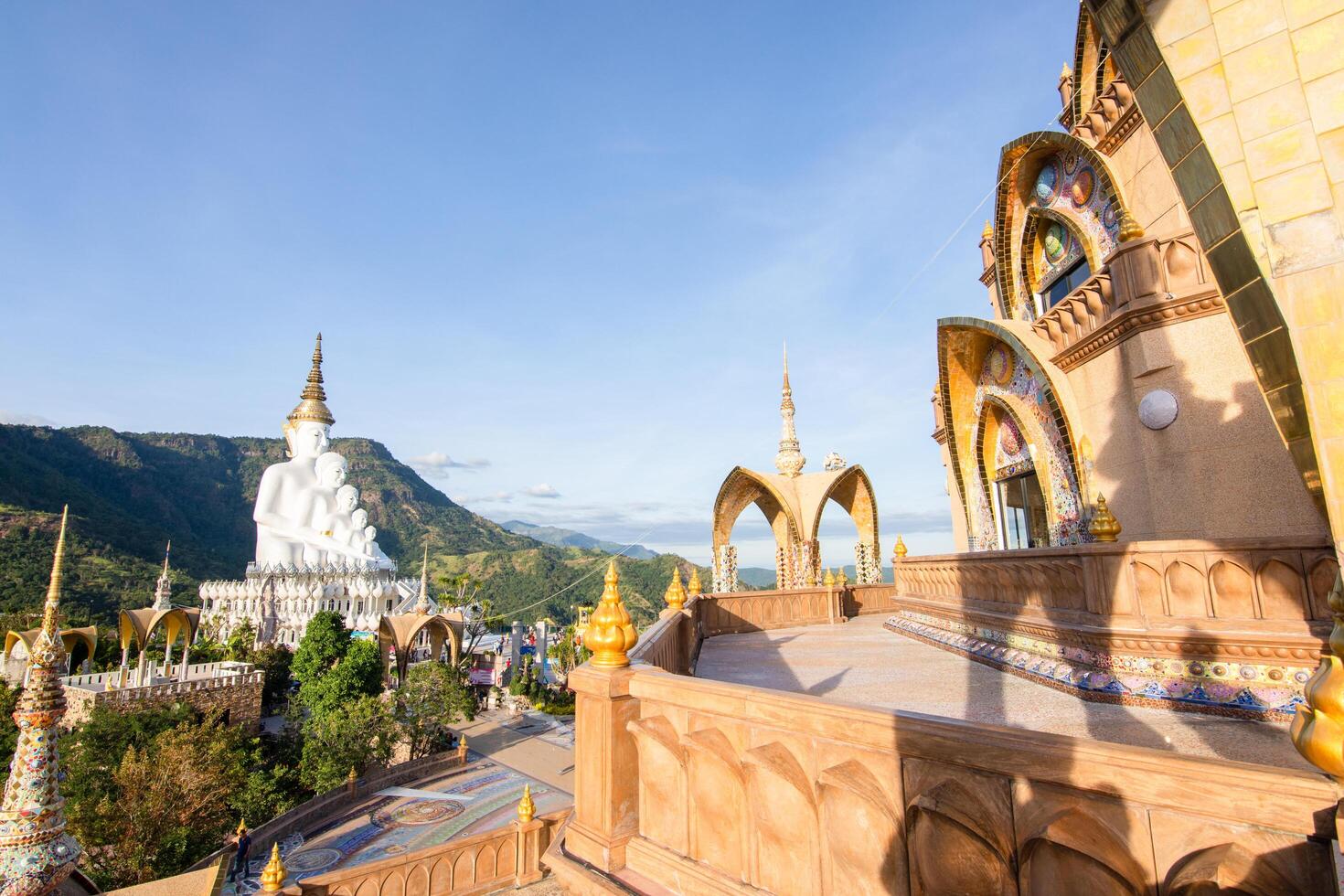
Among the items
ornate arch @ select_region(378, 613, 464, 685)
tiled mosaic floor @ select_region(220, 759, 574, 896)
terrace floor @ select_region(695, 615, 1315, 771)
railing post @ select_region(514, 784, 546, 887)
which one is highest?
terrace floor @ select_region(695, 615, 1315, 771)

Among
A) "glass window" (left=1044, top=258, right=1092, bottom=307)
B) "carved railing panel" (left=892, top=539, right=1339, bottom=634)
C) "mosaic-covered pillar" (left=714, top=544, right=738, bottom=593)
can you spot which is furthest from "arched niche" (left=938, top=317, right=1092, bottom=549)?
"mosaic-covered pillar" (left=714, top=544, right=738, bottom=593)

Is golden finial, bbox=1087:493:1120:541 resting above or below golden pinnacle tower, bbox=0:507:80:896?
above

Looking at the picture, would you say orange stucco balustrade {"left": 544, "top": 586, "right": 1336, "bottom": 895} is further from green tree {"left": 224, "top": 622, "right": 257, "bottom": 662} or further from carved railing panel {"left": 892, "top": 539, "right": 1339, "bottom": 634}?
green tree {"left": 224, "top": 622, "right": 257, "bottom": 662}

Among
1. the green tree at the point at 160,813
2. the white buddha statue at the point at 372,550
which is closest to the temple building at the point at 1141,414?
the green tree at the point at 160,813

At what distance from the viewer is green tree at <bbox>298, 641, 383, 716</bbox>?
25.2 metres

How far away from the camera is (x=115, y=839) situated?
1591cm

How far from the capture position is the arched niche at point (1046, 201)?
34.2 feet

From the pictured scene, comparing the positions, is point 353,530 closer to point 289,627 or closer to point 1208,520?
point 289,627

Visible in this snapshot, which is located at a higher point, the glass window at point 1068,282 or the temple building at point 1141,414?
the glass window at point 1068,282

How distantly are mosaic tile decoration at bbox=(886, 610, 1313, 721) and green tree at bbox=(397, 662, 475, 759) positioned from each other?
24.0 metres

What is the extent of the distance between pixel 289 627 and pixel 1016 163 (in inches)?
1677

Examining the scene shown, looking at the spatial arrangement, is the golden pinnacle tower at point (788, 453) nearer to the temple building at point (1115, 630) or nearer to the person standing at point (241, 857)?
the temple building at point (1115, 630)

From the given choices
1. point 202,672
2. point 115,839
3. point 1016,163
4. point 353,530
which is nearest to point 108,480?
point 353,530

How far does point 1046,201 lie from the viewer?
1212 centimetres
